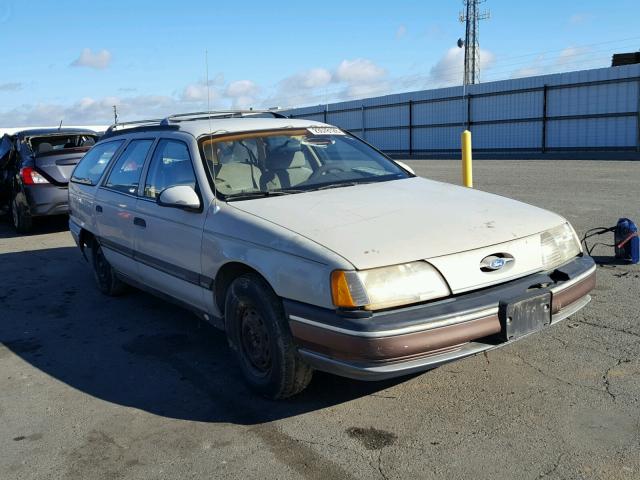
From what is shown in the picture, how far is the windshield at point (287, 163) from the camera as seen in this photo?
14.4 feet

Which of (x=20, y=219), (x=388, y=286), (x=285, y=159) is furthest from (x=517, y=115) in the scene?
(x=388, y=286)

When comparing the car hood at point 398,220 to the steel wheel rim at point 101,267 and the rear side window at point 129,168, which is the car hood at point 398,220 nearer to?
the rear side window at point 129,168

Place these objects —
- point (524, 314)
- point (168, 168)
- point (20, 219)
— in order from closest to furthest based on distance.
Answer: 1. point (524, 314)
2. point (168, 168)
3. point (20, 219)

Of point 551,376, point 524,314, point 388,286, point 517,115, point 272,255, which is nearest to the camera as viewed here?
point 388,286

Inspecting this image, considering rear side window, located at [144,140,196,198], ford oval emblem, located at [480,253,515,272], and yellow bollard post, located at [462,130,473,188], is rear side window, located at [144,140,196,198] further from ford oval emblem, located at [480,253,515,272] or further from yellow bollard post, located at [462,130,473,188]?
yellow bollard post, located at [462,130,473,188]

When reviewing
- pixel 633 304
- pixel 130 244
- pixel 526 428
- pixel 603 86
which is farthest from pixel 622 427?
pixel 603 86

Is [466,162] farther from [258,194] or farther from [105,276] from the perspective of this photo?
[258,194]

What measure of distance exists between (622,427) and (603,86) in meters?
23.6

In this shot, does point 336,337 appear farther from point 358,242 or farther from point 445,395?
point 445,395

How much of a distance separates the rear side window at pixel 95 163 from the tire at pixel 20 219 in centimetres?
398

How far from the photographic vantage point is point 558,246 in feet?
12.6

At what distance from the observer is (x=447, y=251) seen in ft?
10.9

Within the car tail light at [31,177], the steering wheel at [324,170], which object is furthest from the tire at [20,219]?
the steering wheel at [324,170]

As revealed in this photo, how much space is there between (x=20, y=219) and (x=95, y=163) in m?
4.93
